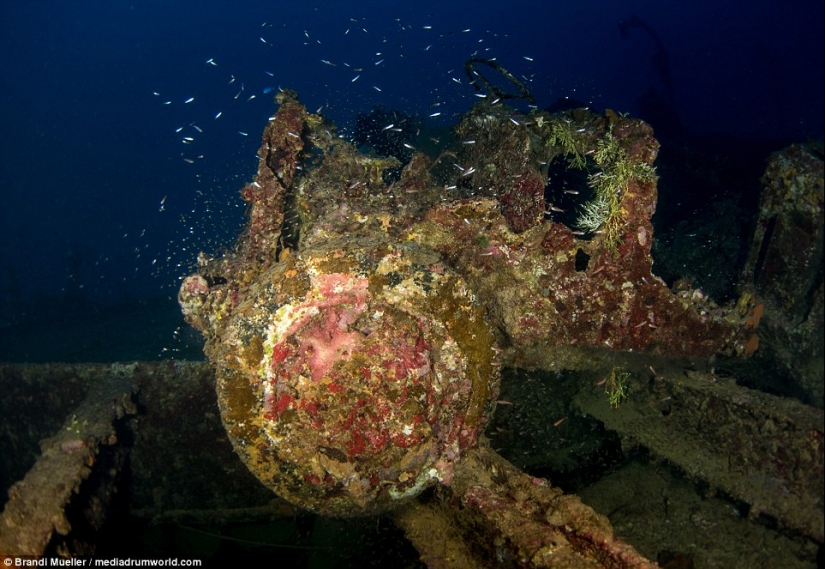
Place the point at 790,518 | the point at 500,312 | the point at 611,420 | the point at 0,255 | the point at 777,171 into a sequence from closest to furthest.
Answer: the point at 790,518 → the point at 500,312 → the point at 611,420 → the point at 777,171 → the point at 0,255

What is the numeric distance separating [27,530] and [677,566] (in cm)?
535

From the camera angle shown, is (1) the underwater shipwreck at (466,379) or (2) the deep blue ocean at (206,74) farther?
(2) the deep blue ocean at (206,74)

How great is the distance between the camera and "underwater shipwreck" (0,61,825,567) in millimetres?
3283

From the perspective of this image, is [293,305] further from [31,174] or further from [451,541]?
[31,174]

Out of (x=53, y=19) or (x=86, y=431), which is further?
(x=53, y=19)

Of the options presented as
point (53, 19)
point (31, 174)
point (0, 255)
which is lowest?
point (31, 174)

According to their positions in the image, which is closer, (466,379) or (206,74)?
(466,379)

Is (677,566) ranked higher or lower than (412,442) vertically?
lower

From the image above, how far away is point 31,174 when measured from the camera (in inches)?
4857

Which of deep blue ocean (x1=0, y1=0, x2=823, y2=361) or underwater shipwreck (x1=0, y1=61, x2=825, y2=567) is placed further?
deep blue ocean (x1=0, y1=0, x2=823, y2=361)

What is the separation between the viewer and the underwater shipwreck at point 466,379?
3.28m

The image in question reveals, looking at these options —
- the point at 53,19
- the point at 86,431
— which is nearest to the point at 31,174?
the point at 53,19

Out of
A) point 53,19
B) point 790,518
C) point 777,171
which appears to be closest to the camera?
point 790,518

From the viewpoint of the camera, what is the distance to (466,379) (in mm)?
3484
